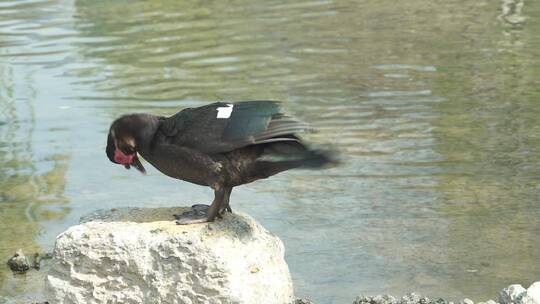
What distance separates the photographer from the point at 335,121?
977 centimetres

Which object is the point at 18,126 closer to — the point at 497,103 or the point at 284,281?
Answer: the point at 497,103

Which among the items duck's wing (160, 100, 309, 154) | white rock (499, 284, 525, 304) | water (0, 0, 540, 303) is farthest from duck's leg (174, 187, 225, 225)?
white rock (499, 284, 525, 304)

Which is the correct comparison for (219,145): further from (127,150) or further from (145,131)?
(127,150)

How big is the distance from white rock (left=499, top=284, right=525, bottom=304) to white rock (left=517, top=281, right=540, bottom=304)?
2.2 inches

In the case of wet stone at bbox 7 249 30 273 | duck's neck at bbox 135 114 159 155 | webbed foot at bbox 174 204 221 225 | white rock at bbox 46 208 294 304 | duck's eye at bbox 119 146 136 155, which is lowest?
wet stone at bbox 7 249 30 273

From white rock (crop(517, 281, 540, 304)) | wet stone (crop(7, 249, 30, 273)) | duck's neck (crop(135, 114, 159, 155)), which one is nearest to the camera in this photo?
white rock (crop(517, 281, 540, 304))

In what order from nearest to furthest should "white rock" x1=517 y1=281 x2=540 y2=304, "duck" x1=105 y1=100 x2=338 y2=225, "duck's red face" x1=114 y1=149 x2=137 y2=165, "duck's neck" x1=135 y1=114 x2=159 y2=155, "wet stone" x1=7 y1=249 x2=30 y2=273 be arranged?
"white rock" x1=517 y1=281 x2=540 y2=304
"duck" x1=105 y1=100 x2=338 y2=225
"duck's neck" x1=135 y1=114 x2=159 y2=155
"duck's red face" x1=114 y1=149 x2=137 y2=165
"wet stone" x1=7 y1=249 x2=30 y2=273

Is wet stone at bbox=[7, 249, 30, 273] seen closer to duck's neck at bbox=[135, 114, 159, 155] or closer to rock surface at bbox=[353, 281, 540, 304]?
duck's neck at bbox=[135, 114, 159, 155]

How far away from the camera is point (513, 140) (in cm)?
881

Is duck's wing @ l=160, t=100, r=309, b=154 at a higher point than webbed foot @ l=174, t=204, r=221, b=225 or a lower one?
higher

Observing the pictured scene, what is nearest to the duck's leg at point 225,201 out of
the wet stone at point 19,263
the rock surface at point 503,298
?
the rock surface at point 503,298

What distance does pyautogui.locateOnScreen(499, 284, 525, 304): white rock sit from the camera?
514 cm

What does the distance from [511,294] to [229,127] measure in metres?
1.57

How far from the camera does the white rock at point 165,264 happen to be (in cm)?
504
